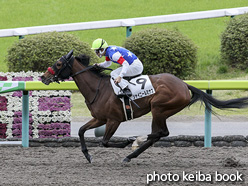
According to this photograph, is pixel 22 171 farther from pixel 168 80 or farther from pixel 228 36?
pixel 228 36

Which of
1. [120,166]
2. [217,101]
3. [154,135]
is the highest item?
[217,101]

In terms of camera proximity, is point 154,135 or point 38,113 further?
point 38,113

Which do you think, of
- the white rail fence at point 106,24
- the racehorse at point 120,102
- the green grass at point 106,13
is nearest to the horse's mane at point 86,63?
the racehorse at point 120,102

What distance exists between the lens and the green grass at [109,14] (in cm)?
1891

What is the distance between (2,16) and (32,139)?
15.6 metres

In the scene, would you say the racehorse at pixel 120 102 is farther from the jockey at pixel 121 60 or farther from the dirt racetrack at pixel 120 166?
the dirt racetrack at pixel 120 166

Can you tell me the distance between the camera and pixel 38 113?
8.02 meters

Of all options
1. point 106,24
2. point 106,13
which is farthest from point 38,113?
point 106,13

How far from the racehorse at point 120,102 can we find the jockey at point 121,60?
197 mm

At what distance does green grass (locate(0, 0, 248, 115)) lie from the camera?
18.9 m

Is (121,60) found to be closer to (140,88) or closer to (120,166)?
(140,88)

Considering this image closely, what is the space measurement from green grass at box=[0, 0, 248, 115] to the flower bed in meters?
8.78

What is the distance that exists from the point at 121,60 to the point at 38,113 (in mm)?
2280

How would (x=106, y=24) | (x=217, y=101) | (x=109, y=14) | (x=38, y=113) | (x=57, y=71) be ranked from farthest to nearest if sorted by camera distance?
(x=109, y=14) → (x=106, y=24) → (x=38, y=113) → (x=217, y=101) → (x=57, y=71)
